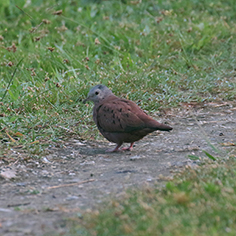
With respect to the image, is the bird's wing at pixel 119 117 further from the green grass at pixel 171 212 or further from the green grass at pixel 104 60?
the green grass at pixel 171 212

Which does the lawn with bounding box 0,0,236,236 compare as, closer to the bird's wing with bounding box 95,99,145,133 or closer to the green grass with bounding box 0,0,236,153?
the green grass with bounding box 0,0,236,153

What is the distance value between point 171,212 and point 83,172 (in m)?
1.60

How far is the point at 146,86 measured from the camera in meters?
6.63

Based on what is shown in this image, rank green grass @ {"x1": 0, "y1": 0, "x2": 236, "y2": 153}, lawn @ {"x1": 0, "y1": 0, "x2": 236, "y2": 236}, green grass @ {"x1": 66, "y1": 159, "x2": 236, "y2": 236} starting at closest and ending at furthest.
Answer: green grass @ {"x1": 66, "y1": 159, "x2": 236, "y2": 236}
lawn @ {"x1": 0, "y1": 0, "x2": 236, "y2": 236}
green grass @ {"x1": 0, "y1": 0, "x2": 236, "y2": 153}

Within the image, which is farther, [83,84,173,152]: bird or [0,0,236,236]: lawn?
[83,84,173,152]: bird

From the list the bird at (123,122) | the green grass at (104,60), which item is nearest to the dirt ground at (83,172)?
the bird at (123,122)

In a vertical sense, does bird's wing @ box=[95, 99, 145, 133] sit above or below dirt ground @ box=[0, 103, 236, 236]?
above

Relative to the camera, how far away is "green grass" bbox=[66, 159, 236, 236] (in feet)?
8.05

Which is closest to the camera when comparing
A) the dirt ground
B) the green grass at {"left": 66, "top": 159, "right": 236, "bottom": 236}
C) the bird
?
the green grass at {"left": 66, "top": 159, "right": 236, "bottom": 236}

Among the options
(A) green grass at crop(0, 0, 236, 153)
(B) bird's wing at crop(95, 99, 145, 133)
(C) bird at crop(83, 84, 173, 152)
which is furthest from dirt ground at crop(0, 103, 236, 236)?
(A) green grass at crop(0, 0, 236, 153)

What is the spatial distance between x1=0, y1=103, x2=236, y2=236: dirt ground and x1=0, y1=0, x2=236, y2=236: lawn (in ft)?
0.86

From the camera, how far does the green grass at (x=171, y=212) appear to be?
2453mm

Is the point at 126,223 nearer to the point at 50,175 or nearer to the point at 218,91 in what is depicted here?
the point at 50,175

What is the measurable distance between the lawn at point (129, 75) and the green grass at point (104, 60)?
0.02 metres
